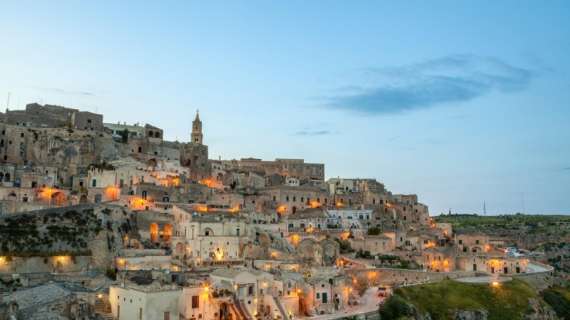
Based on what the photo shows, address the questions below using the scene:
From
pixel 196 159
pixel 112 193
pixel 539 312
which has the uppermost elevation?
pixel 196 159

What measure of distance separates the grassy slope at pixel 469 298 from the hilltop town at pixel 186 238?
1.78 meters

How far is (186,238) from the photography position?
183 ft

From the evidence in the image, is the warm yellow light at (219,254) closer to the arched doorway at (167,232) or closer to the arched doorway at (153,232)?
the arched doorway at (167,232)

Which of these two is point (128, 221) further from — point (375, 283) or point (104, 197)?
point (375, 283)

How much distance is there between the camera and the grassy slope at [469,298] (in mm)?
57938

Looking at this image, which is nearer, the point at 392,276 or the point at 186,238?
the point at 186,238

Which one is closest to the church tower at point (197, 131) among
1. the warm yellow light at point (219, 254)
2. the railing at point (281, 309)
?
the warm yellow light at point (219, 254)

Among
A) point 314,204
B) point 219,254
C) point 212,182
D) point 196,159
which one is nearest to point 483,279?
point 314,204

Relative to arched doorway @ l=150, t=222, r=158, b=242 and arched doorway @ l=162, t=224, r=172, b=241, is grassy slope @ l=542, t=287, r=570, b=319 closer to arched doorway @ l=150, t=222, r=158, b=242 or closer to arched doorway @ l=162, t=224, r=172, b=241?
arched doorway @ l=162, t=224, r=172, b=241

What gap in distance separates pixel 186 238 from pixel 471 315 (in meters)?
28.7

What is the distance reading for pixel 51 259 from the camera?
48531 mm

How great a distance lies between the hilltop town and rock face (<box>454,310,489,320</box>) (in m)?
5.76

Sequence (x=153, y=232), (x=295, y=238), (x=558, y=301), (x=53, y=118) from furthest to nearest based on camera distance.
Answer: (x=53, y=118)
(x=558, y=301)
(x=295, y=238)
(x=153, y=232)

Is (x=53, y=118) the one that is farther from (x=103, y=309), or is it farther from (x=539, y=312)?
(x=539, y=312)
